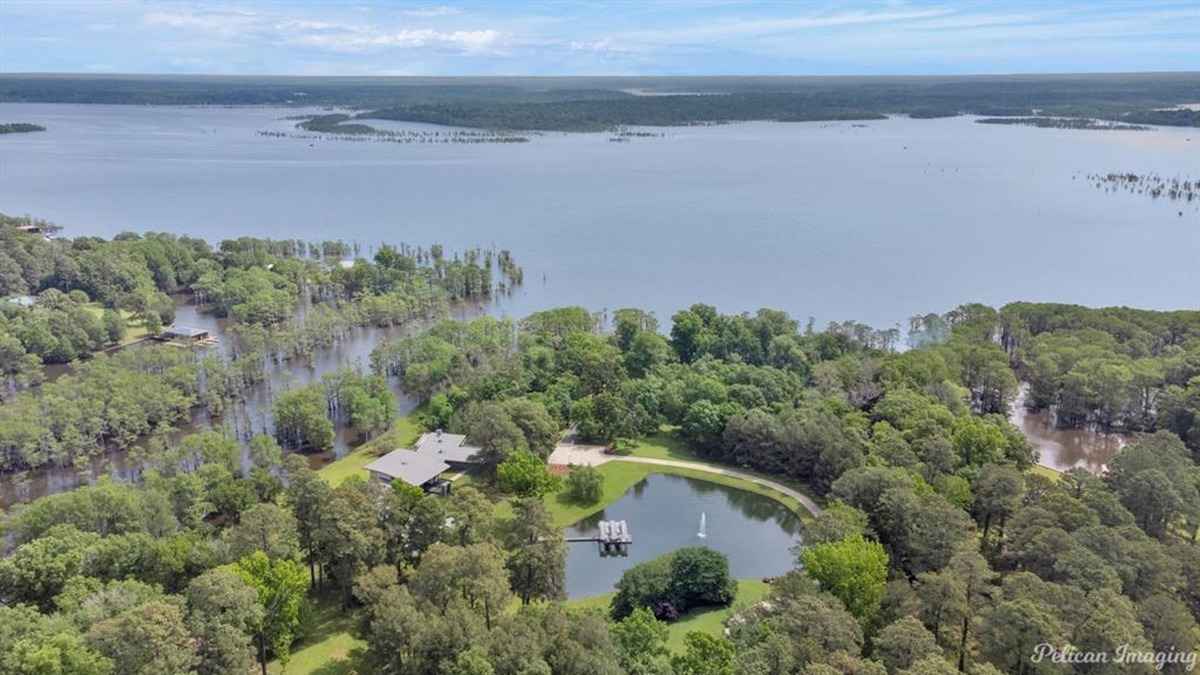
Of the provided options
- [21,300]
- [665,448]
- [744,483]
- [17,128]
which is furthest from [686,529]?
[17,128]

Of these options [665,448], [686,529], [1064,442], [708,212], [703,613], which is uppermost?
[708,212]

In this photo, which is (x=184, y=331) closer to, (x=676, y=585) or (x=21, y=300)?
(x=21, y=300)

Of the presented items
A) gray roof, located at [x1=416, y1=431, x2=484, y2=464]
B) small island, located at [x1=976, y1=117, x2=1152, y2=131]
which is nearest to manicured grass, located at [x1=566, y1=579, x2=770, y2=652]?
gray roof, located at [x1=416, y1=431, x2=484, y2=464]

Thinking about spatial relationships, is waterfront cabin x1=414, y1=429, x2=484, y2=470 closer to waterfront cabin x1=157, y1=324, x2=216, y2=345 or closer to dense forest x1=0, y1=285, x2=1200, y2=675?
dense forest x1=0, y1=285, x2=1200, y2=675

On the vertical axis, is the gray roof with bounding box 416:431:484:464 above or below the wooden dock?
above

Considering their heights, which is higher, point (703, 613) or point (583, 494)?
point (583, 494)

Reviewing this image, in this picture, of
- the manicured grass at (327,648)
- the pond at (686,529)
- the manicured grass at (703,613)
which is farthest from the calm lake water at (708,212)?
the manicured grass at (703,613)

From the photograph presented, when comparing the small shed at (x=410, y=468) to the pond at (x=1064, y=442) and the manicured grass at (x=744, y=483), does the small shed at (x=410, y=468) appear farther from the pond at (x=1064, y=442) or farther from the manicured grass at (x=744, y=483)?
the pond at (x=1064, y=442)
